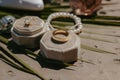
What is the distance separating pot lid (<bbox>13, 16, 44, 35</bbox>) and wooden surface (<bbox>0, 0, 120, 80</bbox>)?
0.60 feet

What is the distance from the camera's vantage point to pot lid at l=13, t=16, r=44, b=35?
2676mm

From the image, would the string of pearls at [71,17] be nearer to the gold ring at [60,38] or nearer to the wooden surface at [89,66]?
the wooden surface at [89,66]

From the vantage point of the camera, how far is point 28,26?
270 cm

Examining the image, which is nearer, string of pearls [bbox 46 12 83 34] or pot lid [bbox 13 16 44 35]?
pot lid [bbox 13 16 44 35]

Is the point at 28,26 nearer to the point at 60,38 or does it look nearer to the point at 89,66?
the point at 60,38

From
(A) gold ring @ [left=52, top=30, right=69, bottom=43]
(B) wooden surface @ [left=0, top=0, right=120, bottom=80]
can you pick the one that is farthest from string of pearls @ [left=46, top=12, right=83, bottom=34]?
(A) gold ring @ [left=52, top=30, right=69, bottom=43]

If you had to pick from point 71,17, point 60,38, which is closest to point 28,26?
point 60,38

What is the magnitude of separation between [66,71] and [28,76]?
0.92 feet

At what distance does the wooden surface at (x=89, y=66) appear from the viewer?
2482mm

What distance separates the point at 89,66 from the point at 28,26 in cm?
57

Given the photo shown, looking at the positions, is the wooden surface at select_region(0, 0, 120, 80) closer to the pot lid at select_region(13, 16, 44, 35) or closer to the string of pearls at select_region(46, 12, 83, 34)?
the string of pearls at select_region(46, 12, 83, 34)

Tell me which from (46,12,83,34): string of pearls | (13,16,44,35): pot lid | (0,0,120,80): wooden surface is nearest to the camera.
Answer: (0,0,120,80): wooden surface

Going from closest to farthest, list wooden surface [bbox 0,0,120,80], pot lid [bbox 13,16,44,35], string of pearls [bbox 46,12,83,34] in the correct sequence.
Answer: wooden surface [bbox 0,0,120,80], pot lid [bbox 13,16,44,35], string of pearls [bbox 46,12,83,34]

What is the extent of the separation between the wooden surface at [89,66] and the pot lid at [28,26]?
0.18m
